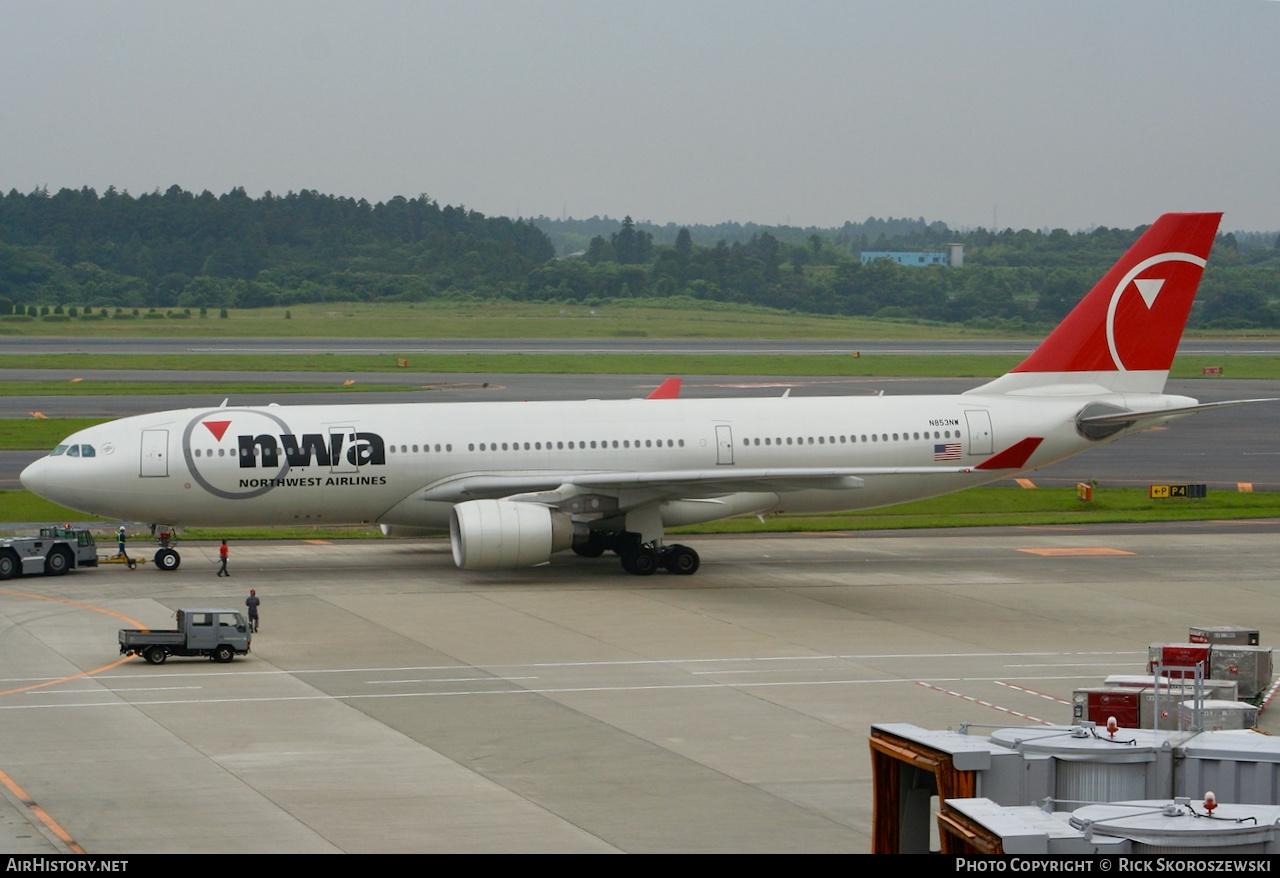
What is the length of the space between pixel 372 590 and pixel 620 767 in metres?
18.2

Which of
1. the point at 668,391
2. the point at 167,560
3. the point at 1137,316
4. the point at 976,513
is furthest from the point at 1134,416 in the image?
the point at 167,560

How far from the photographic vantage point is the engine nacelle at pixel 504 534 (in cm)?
4144

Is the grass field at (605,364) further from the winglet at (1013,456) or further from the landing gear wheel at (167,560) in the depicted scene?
the winglet at (1013,456)

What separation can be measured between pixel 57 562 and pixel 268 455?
6.94 meters

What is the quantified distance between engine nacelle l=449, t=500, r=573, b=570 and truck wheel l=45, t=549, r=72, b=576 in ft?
37.6

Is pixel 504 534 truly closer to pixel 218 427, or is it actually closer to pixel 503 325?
pixel 218 427

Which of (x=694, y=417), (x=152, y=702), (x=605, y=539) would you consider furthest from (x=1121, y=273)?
(x=152, y=702)

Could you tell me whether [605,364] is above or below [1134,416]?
below

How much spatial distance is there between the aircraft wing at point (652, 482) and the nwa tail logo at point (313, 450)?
200cm

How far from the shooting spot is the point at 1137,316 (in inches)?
1906

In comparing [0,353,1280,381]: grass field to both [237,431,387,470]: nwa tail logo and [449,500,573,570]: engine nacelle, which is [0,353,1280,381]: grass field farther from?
[449,500,573,570]: engine nacelle

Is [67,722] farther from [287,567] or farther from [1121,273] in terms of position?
[1121,273]

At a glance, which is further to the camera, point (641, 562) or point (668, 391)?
point (668, 391)

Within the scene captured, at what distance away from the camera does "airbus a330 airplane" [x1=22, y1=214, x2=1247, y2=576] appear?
43.0m
